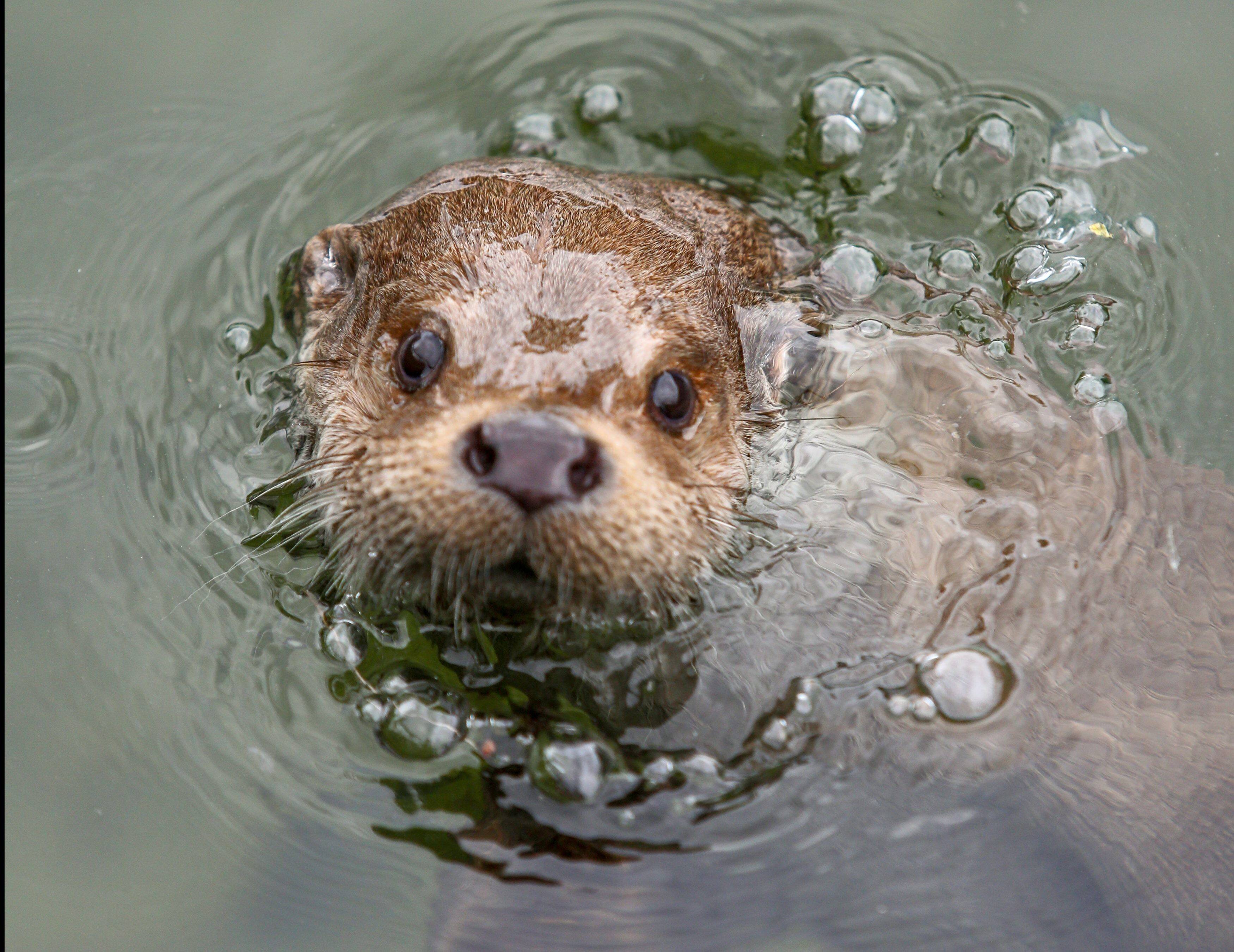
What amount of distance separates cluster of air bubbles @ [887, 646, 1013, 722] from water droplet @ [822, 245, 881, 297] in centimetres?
133

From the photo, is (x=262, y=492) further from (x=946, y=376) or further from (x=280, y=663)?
(x=946, y=376)

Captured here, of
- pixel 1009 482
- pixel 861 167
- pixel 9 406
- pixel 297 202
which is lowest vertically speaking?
pixel 9 406

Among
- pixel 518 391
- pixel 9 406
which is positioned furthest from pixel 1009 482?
pixel 9 406

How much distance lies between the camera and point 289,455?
373cm

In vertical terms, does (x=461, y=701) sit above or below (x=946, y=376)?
below

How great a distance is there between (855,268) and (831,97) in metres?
1.00

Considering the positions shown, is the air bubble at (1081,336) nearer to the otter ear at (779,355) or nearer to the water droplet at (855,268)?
the water droplet at (855,268)

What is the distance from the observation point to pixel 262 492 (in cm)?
371

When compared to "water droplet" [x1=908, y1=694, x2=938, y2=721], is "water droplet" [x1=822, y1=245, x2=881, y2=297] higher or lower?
higher

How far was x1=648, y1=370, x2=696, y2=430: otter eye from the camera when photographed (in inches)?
121

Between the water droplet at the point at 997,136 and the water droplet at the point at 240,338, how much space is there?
2.72m

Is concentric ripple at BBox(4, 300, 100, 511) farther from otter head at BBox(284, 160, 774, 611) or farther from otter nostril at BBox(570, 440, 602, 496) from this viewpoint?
otter nostril at BBox(570, 440, 602, 496)

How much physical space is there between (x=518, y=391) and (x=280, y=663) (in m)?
1.32

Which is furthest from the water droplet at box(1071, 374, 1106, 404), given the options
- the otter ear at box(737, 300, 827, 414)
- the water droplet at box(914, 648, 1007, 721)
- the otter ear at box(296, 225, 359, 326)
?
the otter ear at box(296, 225, 359, 326)
